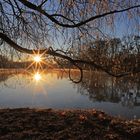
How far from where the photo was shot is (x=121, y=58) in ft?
20.1

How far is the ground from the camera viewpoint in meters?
6.95

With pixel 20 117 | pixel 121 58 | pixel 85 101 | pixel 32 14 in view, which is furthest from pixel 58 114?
pixel 85 101

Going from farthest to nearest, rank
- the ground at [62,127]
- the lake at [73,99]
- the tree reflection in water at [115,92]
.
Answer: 1. the tree reflection in water at [115,92]
2. the lake at [73,99]
3. the ground at [62,127]

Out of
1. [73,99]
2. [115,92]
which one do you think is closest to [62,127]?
[73,99]

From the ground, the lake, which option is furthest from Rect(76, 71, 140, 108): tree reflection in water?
the ground

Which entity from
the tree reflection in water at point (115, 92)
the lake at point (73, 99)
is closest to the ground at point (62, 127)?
the lake at point (73, 99)

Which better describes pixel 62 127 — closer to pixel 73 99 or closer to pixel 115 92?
pixel 73 99

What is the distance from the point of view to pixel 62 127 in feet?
25.1

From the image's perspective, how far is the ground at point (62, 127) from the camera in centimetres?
695

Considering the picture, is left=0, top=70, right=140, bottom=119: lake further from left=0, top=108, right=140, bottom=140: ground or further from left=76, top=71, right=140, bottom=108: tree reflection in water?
left=0, top=108, right=140, bottom=140: ground

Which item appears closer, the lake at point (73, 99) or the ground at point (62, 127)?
the ground at point (62, 127)

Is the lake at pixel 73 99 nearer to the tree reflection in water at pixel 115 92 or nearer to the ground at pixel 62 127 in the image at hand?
the tree reflection in water at pixel 115 92

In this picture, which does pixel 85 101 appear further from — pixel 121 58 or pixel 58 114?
pixel 121 58

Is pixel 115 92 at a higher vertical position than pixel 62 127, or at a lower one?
higher
